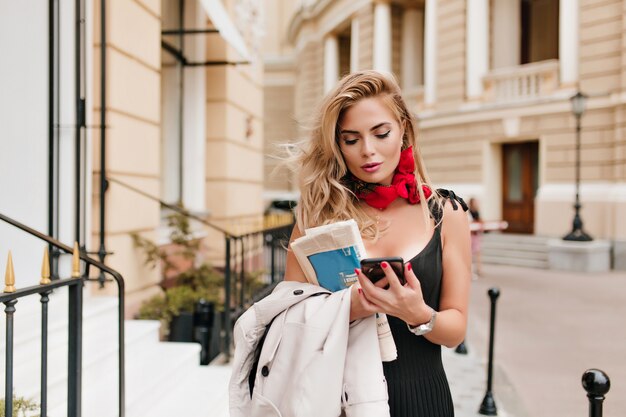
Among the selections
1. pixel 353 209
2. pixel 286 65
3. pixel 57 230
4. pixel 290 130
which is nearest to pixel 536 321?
pixel 57 230

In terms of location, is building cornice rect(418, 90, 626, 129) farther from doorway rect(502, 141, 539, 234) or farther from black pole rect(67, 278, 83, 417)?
black pole rect(67, 278, 83, 417)

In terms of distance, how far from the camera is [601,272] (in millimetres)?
13656

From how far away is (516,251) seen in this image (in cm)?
1552

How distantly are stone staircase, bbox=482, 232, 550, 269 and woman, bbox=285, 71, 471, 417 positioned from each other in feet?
45.0

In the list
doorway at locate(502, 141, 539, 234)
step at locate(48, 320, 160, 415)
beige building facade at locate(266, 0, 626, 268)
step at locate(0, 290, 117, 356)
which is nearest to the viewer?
step at locate(48, 320, 160, 415)

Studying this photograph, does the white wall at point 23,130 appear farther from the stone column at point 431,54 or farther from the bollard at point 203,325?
the stone column at point 431,54

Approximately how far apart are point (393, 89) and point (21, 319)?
3.34m

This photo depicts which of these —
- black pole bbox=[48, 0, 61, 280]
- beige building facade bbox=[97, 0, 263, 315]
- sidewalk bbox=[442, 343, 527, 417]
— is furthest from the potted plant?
sidewalk bbox=[442, 343, 527, 417]

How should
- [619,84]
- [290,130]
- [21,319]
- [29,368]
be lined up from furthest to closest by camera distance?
[290,130] < [619,84] < [21,319] < [29,368]

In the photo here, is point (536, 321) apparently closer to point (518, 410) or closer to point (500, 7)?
point (518, 410)

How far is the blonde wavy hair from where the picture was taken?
1.79m

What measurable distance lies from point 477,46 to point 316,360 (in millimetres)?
19172

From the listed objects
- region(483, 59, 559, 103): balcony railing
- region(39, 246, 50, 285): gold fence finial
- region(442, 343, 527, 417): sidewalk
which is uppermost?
region(483, 59, 559, 103): balcony railing

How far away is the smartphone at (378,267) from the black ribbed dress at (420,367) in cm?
25
